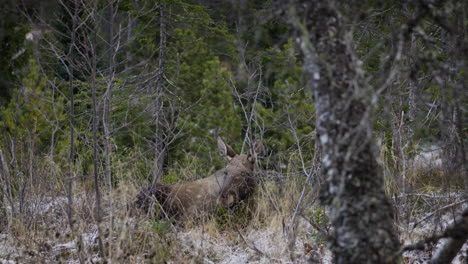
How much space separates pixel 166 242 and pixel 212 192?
1.83 m

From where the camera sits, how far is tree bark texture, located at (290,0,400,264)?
2.68 metres

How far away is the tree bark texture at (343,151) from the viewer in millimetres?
2676

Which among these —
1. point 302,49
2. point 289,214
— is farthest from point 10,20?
point 302,49

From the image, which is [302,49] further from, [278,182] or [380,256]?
[278,182]

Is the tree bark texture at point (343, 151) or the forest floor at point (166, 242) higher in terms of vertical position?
the tree bark texture at point (343, 151)

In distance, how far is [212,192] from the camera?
21.9ft

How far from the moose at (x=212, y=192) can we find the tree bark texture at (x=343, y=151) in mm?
3561

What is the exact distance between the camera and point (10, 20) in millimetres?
11086

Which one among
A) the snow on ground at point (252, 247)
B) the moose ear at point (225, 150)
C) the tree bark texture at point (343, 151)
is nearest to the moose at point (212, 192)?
the moose ear at point (225, 150)

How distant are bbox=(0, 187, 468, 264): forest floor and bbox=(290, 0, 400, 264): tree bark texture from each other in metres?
1.61

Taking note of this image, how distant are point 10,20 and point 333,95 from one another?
10387mm

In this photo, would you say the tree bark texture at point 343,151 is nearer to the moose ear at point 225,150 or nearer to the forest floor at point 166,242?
the forest floor at point 166,242

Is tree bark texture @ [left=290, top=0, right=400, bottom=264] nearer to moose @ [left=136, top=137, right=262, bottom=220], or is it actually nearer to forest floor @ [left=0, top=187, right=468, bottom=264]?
forest floor @ [left=0, top=187, right=468, bottom=264]

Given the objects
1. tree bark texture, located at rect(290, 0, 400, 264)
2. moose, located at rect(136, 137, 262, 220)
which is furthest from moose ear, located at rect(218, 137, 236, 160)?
tree bark texture, located at rect(290, 0, 400, 264)
